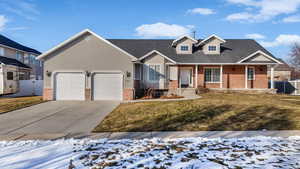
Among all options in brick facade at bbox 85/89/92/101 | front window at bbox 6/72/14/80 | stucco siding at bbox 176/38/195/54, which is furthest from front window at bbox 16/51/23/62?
stucco siding at bbox 176/38/195/54

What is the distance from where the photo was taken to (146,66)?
1777 centimetres

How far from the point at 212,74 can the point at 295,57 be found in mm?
33097

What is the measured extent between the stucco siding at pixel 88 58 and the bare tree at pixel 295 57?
1623 inches

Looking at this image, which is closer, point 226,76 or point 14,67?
point 226,76

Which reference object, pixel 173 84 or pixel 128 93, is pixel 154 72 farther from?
pixel 128 93

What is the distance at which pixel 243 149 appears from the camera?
4.68 meters

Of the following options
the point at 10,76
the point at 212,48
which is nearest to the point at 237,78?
the point at 212,48

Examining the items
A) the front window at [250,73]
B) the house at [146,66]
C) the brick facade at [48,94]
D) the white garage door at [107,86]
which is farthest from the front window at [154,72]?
the front window at [250,73]

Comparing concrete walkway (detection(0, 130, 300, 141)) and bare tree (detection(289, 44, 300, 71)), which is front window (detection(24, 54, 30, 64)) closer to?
concrete walkway (detection(0, 130, 300, 141))

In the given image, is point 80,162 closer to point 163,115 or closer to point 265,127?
point 163,115

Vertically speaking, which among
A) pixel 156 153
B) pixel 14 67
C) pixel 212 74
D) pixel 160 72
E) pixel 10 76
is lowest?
pixel 156 153

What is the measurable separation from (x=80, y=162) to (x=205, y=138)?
11.7ft

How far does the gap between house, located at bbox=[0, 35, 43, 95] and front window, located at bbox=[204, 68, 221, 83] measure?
72.4 ft

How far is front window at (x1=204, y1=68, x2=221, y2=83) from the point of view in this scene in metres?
19.0
